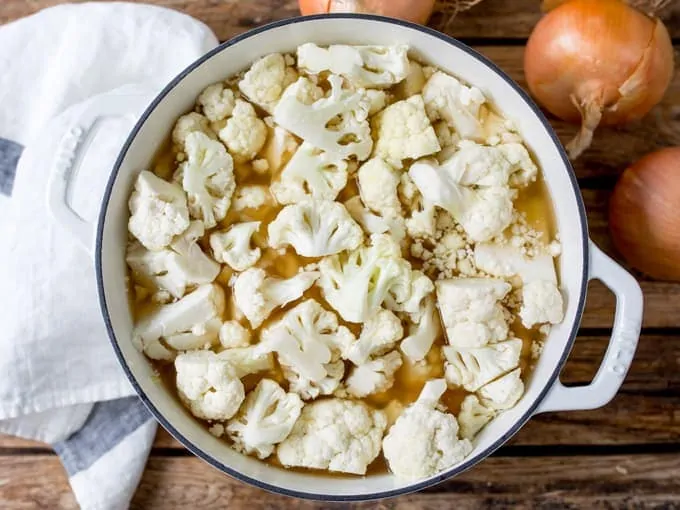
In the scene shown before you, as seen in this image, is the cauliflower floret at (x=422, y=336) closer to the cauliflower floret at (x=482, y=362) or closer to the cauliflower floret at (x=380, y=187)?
the cauliflower floret at (x=482, y=362)

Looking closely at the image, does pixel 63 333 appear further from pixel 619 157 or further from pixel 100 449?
pixel 619 157

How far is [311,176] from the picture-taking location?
1365mm

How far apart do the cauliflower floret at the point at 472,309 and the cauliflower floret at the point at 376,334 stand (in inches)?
3.5

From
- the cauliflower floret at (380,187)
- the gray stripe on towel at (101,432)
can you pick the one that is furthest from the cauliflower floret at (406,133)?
the gray stripe on towel at (101,432)

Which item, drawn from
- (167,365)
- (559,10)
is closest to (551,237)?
(559,10)

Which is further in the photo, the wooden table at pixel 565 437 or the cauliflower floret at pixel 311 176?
the wooden table at pixel 565 437

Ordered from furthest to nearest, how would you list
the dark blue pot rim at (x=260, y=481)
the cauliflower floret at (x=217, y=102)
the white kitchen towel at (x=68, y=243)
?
the white kitchen towel at (x=68, y=243) → the cauliflower floret at (x=217, y=102) → the dark blue pot rim at (x=260, y=481)

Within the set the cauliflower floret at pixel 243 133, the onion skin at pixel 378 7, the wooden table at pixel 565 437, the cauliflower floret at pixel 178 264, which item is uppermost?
the onion skin at pixel 378 7

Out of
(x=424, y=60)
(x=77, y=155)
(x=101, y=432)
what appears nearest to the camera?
(x=77, y=155)

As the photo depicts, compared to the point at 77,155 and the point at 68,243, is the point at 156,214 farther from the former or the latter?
the point at 68,243

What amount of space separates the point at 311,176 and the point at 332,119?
0.10 m

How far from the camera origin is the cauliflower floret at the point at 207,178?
52.9 inches

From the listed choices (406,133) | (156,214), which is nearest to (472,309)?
(406,133)

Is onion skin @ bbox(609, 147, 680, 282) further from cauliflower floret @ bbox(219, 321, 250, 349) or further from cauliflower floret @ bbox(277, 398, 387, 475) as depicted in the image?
cauliflower floret @ bbox(219, 321, 250, 349)
